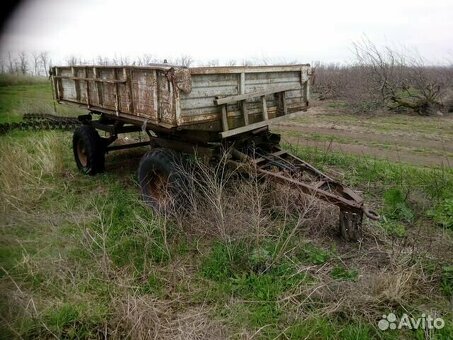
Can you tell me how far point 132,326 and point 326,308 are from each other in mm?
1503

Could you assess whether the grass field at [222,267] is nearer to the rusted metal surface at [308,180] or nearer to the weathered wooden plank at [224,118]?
the rusted metal surface at [308,180]

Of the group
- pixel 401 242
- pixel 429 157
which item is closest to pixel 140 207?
pixel 401 242

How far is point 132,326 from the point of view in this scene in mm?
2766

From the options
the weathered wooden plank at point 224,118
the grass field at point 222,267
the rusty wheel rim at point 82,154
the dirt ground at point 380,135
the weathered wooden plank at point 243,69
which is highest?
the weathered wooden plank at point 243,69

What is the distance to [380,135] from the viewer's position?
9.87 m

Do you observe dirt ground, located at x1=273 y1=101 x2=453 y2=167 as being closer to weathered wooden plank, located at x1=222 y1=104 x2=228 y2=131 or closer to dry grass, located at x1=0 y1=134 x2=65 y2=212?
weathered wooden plank, located at x1=222 y1=104 x2=228 y2=131

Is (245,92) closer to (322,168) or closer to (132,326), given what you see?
(322,168)

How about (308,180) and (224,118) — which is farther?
(308,180)

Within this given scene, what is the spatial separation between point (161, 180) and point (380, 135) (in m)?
7.08

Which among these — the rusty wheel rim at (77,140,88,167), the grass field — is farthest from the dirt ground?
the rusty wheel rim at (77,140,88,167)

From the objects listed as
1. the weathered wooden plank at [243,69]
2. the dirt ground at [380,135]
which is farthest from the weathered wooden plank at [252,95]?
the dirt ground at [380,135]

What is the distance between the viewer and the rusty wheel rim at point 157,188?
484cm

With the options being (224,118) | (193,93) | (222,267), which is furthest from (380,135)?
(222,267)

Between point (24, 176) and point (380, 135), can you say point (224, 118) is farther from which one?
point (380, 135)
